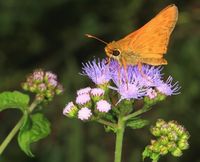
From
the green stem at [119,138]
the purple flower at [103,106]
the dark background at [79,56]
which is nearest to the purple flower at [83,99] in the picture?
the purple flower at [103,106]

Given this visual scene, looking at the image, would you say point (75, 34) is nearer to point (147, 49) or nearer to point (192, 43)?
point (192, 43)

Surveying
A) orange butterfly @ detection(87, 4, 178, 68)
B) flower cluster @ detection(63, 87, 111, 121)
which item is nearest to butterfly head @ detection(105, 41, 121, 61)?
orange butterfly @ detection(87, 4, 178, 68)

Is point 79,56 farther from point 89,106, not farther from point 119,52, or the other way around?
point 89,106

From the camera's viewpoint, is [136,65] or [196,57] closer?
[136,65]

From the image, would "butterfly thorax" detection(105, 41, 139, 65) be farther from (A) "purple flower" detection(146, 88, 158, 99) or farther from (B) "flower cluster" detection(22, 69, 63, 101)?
(B) "flower cluster" detection(22, 69, 63, 101)

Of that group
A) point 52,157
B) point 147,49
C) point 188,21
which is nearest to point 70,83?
point 52,157

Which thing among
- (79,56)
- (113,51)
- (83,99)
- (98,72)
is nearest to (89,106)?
(83,99)
